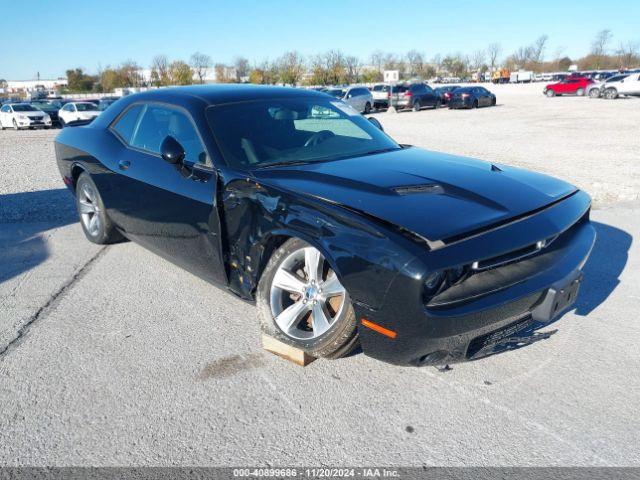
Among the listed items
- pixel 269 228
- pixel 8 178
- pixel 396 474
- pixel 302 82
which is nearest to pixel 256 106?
pixel 269 228

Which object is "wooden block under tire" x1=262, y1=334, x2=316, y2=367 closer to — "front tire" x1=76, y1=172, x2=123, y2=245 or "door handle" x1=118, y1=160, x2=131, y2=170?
"door handle" x1=118, y1=160, x2=131, y2=170

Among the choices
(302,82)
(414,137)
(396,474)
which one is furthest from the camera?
(302,82)

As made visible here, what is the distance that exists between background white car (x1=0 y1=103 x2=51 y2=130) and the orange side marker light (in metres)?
27.4

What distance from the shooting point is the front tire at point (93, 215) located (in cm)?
489

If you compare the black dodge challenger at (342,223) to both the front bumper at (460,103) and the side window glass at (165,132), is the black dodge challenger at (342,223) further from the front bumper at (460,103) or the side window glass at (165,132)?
the front bumper at (460,103)

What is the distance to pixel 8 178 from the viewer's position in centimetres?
969

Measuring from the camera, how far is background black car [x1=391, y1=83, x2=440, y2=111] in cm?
3069

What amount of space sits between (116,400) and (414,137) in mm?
14192

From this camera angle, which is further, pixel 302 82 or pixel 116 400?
pixel 302 82

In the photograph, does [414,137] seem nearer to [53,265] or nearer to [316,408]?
[53,265]

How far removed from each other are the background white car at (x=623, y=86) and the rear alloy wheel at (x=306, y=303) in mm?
36408

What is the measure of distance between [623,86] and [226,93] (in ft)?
118

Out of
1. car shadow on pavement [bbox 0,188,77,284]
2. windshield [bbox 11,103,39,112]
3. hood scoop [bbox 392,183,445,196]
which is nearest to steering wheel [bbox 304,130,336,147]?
hood scoop [bbox 392,183,445,196]

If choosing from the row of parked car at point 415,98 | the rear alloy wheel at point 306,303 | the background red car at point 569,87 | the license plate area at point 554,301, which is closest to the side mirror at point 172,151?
the rear alloy wheel at point 306,303
